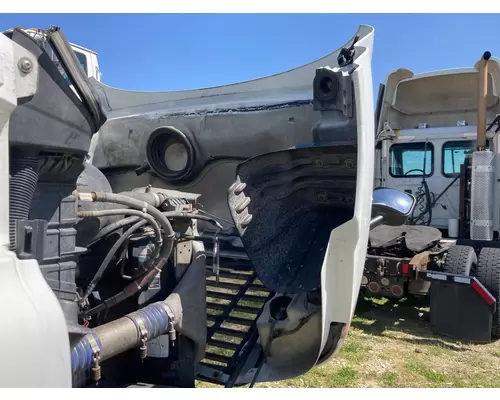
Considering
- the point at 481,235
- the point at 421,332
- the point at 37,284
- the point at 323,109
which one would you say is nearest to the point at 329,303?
the point at 323,109

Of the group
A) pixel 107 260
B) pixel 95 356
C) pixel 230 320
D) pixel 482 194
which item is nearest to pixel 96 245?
pixel 107 260

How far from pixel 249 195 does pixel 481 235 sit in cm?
437

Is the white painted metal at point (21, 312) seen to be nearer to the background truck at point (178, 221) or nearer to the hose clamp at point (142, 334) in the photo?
the background truck at point (178, 221)

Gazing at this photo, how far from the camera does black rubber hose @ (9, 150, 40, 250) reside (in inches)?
53.7

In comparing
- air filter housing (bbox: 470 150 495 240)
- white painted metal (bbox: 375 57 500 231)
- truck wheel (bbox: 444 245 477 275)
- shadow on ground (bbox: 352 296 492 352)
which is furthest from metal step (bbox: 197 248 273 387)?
white painted metal (bbox: 375 57 500 231)

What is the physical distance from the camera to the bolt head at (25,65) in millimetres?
1257

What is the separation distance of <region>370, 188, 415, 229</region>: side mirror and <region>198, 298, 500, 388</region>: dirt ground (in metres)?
1.68

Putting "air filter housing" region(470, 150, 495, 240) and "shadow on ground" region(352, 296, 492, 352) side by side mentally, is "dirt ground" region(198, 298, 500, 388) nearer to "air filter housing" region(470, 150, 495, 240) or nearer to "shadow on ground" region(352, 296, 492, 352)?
"shadow on ground" region(352, 296, 492, 352)

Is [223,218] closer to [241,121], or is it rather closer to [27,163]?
[241,121]

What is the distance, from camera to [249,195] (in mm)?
2391

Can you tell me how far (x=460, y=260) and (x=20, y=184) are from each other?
4623 millimetres

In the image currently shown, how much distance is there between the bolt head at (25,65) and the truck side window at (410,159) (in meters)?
6.10

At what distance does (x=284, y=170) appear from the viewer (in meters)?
2.50

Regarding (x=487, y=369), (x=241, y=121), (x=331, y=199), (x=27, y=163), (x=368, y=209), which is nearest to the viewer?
(x=27, y=163)
